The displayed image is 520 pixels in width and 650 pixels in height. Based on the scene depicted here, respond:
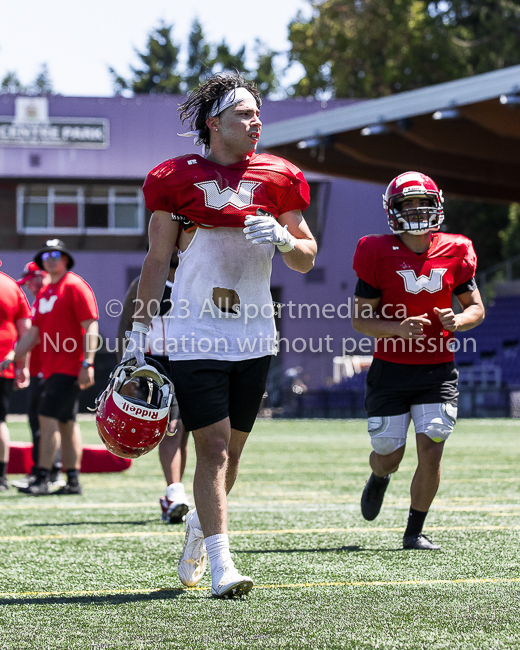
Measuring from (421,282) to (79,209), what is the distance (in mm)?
27941

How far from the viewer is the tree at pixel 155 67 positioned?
5612cm

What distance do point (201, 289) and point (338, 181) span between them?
28677 millimetres

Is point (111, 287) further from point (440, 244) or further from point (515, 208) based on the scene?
point (440, 244)

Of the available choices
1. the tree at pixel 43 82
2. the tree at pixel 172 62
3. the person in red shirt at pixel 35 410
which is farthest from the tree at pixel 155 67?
the person in red shirt at pixel 35 410

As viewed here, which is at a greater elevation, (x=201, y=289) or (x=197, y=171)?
(x=197, y=171)

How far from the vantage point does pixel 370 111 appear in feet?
66.6

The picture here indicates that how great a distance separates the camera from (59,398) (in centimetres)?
765

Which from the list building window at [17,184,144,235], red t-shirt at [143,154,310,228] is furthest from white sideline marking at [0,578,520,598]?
building window at [17,184,144,235]

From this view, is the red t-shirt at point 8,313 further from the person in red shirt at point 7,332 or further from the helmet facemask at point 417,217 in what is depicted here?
the helmet facemask at point 417,217

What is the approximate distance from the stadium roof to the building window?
29.5 ft

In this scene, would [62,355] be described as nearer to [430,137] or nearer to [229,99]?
[229,99]

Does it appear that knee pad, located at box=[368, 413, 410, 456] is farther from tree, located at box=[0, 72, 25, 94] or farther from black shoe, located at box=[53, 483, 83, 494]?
tree, located at box=[0, 72, 25, 94]

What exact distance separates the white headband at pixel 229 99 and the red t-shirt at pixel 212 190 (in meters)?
0.24

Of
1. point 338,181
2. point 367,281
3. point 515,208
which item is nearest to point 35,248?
point 338,181
